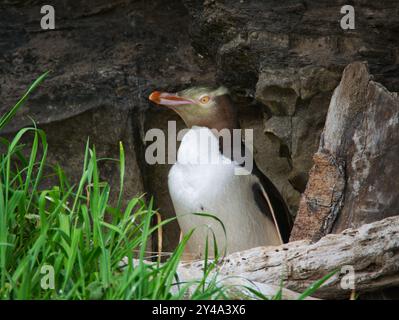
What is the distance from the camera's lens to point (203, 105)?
4855mm

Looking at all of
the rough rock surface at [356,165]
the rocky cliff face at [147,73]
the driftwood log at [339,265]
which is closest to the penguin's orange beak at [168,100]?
the rocky cliff face at [147,73]

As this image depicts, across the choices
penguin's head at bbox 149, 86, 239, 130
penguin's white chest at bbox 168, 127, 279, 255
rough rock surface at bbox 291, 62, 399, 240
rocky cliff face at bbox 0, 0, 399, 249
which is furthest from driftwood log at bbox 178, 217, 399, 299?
rocky cliff face at bbox 0, 0, 399, 249

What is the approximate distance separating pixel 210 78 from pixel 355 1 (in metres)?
1.09

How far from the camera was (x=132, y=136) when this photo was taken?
543cm

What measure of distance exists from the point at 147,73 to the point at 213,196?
1181 millimetres

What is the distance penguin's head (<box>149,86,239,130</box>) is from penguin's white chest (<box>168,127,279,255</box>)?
2.4 inches

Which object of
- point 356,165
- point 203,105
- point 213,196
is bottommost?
point 213,196

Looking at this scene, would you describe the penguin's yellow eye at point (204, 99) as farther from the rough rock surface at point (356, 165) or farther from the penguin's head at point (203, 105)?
the rough rock surface at point (356, 165)

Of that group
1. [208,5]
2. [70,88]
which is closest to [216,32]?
[208,5]

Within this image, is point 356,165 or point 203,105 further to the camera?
point 203,105

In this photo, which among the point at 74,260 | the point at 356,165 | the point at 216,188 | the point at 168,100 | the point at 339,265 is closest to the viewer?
the point at 74,260

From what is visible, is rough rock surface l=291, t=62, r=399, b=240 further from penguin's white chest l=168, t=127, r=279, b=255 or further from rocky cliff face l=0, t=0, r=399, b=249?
rocky cliff face l=0, t=0, r=399, b=249

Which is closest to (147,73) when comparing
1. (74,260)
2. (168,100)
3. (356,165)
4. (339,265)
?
(168,100)

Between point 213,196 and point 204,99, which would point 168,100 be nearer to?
point 204,99
